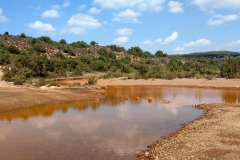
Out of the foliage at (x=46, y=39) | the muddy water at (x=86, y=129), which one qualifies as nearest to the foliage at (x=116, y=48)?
the foliage at (x=46, y=39)

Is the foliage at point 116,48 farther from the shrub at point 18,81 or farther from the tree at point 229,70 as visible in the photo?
the shrub at point 18,81

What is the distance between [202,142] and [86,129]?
6.04 m

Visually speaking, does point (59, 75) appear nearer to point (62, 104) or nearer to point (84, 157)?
point (62, 104)

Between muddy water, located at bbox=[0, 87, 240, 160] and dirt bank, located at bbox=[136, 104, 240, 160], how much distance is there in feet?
2.61

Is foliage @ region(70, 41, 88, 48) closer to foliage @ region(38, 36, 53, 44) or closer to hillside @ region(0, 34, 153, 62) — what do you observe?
hillside @ region(0, 34, 153, 62)

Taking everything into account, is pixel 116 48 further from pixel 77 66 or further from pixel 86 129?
pixel 86 129

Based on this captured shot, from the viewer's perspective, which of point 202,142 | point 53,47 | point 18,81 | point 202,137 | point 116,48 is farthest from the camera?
point 116,48

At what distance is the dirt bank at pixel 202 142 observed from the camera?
9586 millimetres

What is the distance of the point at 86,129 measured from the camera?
1387cm

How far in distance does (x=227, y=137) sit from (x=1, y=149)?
9.74 metres

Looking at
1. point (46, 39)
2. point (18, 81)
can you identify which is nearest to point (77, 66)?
point (18, 81)

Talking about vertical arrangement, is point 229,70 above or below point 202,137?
above

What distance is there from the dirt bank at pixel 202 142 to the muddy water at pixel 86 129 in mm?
795

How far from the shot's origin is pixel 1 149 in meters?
10.8
